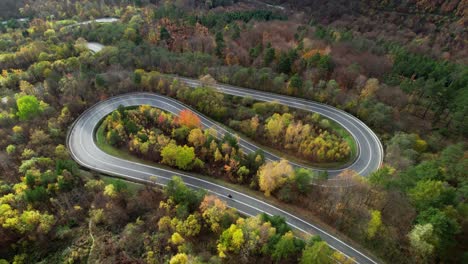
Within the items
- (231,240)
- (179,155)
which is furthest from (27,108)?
(231,240)

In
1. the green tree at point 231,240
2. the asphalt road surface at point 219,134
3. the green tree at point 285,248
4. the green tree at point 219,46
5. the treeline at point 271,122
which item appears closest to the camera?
the green tree at point 285,248

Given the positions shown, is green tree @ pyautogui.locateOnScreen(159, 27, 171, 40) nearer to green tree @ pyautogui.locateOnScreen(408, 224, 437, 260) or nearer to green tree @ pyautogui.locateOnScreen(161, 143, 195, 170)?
green tree @ pyautogui.locateOnScreen(161, 143, 195, 170)

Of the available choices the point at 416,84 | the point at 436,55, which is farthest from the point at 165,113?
the point at 436,55

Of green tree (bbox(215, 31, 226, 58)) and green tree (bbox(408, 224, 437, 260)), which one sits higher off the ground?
green tree (bbox(215, 31, 226, 58))

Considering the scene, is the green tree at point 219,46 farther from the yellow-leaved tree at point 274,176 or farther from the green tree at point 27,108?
the green tree at point 27,108

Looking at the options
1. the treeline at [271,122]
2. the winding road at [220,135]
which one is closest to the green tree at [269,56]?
the winding road at [220,135]

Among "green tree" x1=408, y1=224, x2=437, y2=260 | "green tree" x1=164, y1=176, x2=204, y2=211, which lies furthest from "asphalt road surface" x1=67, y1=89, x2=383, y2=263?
"green tree" x1=408, y1=224, x2=437, y2=260

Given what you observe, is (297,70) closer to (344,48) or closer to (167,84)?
(344,48)
